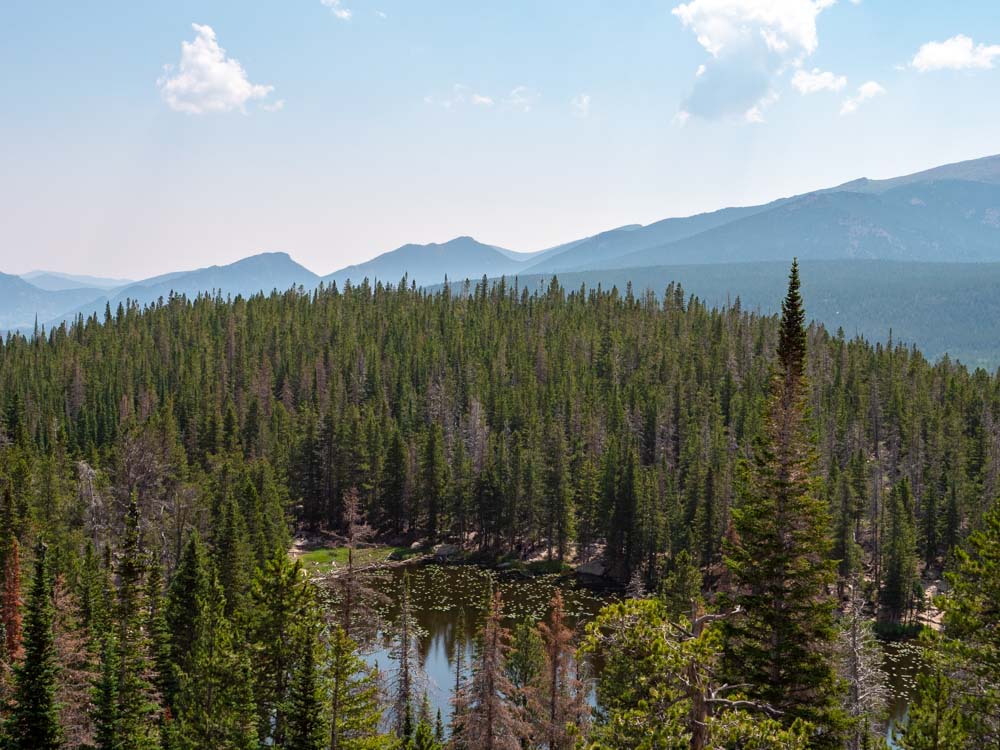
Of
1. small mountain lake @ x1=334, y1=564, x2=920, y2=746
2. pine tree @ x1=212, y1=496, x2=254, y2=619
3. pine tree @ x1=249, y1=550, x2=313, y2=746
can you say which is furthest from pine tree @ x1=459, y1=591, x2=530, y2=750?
pine tree @ x1=212, y1=496, x2=254, y2=619

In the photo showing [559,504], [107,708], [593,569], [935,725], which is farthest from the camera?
[559,504]

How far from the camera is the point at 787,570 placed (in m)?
25.7

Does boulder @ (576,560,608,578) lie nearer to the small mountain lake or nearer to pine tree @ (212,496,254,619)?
the small mountain lake

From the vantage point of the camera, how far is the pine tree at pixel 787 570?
24781mm

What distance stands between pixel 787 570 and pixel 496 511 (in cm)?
7795

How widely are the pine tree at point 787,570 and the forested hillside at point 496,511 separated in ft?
0.31

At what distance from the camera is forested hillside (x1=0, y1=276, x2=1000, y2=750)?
25.7m

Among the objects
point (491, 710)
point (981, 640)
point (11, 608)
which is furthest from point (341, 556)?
point (981, 640)

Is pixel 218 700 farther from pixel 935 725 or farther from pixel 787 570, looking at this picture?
pixel 935 725

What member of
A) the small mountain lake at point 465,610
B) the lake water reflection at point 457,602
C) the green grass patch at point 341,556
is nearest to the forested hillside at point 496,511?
the green grass patch at point 341,556

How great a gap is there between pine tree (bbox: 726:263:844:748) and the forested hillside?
0.09 meters

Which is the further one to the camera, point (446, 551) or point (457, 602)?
point (446, 551)

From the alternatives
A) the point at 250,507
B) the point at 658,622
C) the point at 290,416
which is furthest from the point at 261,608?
the point at 290,416

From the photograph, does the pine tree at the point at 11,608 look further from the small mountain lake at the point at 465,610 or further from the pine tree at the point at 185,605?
the small mountain lake at the point at 465,610
